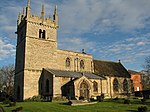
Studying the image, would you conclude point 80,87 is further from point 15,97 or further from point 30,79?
point 15,97

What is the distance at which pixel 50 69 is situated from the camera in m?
47.6

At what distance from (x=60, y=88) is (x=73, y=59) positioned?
39.8 ft

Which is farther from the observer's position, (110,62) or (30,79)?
(110,62)

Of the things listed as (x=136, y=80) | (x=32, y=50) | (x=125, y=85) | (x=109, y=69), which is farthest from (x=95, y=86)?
(x=136, y=80)

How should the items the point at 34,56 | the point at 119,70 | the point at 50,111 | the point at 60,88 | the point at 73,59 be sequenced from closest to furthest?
the point at 50,111 < the point at 60,88 < the point at 34,56 < the point at 73,59 < the point at 119,70

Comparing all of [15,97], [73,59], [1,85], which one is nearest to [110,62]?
[73,59]

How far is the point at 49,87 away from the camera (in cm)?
4372

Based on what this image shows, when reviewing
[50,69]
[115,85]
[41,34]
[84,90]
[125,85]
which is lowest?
[84,90]

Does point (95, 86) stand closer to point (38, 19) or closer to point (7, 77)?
point (38, 19)

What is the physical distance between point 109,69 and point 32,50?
24776 mm

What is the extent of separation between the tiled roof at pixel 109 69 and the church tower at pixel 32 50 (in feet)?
48.6

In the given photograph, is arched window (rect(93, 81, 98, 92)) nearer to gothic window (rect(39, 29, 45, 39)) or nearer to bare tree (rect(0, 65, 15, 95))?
gothic window (rect(39, 29, 45, 39))

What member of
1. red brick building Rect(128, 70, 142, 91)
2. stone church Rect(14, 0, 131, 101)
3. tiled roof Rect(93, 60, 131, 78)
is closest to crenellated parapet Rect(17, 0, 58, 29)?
stone church Rect(14, 0, 131, 101)

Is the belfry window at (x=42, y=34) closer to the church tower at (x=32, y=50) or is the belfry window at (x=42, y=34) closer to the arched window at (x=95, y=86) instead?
the church tower at (x=32, y=50)
